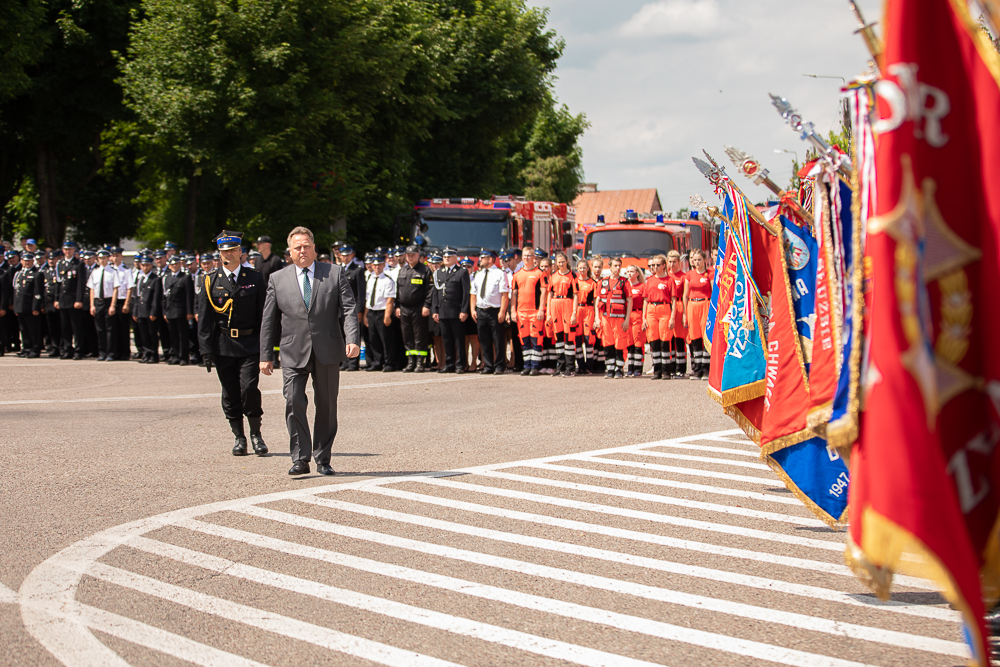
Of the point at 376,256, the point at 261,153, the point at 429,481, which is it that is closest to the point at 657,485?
the point at 429,481

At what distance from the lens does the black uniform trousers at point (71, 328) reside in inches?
864

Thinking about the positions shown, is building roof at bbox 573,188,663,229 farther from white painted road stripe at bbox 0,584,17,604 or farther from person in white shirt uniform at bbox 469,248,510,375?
white painted road stripe at bbox 0,584,17,604

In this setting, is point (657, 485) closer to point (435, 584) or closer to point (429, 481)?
point (429, 481)

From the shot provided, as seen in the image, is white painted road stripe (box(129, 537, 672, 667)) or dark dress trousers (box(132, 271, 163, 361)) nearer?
white painted road stripe (box(129, 537, 672, 667))

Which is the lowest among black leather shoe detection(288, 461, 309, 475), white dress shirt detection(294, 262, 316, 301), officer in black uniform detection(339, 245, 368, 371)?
black leather shoe detection(288, 461, 309, 475)

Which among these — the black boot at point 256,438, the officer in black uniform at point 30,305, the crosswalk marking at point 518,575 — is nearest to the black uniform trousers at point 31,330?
the officer in black uniform at point 30,305

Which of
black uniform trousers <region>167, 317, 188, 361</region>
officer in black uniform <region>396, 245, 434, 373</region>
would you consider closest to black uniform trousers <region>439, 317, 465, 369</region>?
officer in black uniform <region>396, 245, 434, 373</region>

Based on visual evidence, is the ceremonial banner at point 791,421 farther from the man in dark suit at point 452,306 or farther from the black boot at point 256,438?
the man in dark suit at point 452,306

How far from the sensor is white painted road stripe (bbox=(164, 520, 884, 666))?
446 centimetres

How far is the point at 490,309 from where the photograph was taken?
707 inches

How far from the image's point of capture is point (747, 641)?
457cm

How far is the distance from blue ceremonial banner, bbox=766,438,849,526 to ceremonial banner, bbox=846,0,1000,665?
3377 millimetres

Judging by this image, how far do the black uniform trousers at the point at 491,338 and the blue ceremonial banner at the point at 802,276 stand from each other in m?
12.0

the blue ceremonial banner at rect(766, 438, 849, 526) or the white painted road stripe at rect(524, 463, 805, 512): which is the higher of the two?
the blue ceremonial banner at rect(766, 438, 849, 526)
